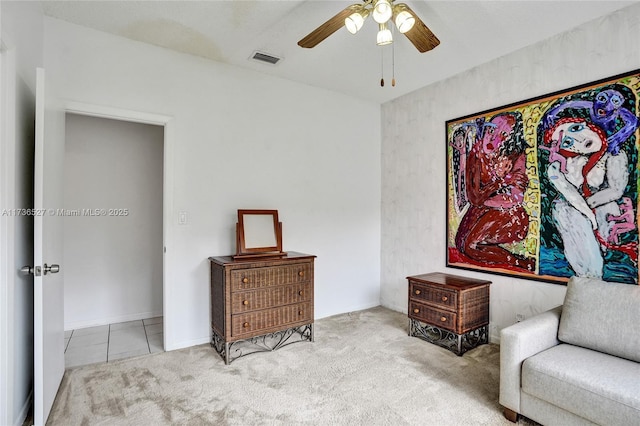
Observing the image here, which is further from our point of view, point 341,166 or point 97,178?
point 341,166

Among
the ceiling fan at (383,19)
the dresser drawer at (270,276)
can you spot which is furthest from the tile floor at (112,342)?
the ceiling fan at (383,19)

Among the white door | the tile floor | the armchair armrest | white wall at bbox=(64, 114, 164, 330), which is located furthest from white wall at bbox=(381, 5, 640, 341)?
the white door

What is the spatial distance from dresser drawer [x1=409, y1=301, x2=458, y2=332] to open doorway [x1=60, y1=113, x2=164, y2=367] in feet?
8.29

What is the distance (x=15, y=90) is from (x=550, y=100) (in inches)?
142

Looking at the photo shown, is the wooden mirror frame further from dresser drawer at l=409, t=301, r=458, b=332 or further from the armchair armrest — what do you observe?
the armchair armrest

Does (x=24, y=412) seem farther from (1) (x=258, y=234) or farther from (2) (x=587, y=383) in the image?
(2) (x=587, y=383)

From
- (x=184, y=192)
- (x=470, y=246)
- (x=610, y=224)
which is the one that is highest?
(x=184, y=192)

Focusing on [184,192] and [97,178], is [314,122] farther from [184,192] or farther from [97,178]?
[97,178]

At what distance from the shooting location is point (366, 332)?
346 cm

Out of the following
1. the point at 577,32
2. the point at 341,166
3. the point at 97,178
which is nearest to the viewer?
the point at 577,32

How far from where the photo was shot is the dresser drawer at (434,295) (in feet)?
9.77

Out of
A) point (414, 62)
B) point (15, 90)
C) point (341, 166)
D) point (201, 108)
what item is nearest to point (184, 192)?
point (201, 108)

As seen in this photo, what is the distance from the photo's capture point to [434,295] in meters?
3.13

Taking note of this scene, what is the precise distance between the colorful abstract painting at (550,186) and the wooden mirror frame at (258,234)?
5.86 feet
